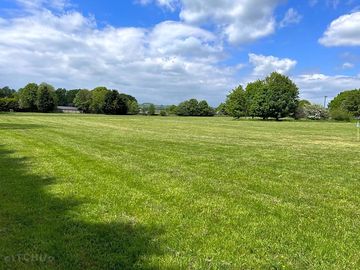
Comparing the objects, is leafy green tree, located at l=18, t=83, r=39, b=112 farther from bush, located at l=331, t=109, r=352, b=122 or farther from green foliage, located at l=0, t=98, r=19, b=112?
bush, located at l=331, t=109, r=352, b=122

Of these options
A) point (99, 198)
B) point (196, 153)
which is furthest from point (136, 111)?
point (99, 198)

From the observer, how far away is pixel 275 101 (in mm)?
95125

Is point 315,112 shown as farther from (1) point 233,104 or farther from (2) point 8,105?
(2) point 8,105

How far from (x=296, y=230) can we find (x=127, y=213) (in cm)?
291

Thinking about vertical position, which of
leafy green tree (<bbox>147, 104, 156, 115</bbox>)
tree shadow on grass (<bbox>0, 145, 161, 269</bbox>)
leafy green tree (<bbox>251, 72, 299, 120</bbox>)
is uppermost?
leafy green tree (<bbox>251, 72, 299, 120</bbox>)

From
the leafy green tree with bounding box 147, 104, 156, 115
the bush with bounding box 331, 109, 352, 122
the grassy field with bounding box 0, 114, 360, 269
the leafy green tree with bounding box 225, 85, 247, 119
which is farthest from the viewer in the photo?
the leafy green tree with bounding box 147, 104, 156, 115

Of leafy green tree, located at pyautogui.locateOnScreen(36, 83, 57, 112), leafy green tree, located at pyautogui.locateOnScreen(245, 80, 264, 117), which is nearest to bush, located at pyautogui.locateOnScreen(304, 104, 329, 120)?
leafy green tree, located at pyautogui.locateOnScreen(245, 80, 264, 117)

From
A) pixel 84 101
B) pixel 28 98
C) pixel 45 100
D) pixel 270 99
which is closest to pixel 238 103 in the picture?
pixel 270 99

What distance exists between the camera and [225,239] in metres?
A: 6.09

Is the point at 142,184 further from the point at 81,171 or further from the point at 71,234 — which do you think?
the point at 71,234

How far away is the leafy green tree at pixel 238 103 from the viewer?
106 meters

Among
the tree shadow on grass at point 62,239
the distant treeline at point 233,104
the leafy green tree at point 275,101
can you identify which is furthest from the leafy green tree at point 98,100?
the tree shadow on grass at point 62,239

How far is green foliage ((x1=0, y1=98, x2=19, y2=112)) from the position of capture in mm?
118012

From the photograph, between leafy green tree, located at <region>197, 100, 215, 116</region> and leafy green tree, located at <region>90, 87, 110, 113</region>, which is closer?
leafy green tree, located at <region>90, 87, 110, 113</region>
